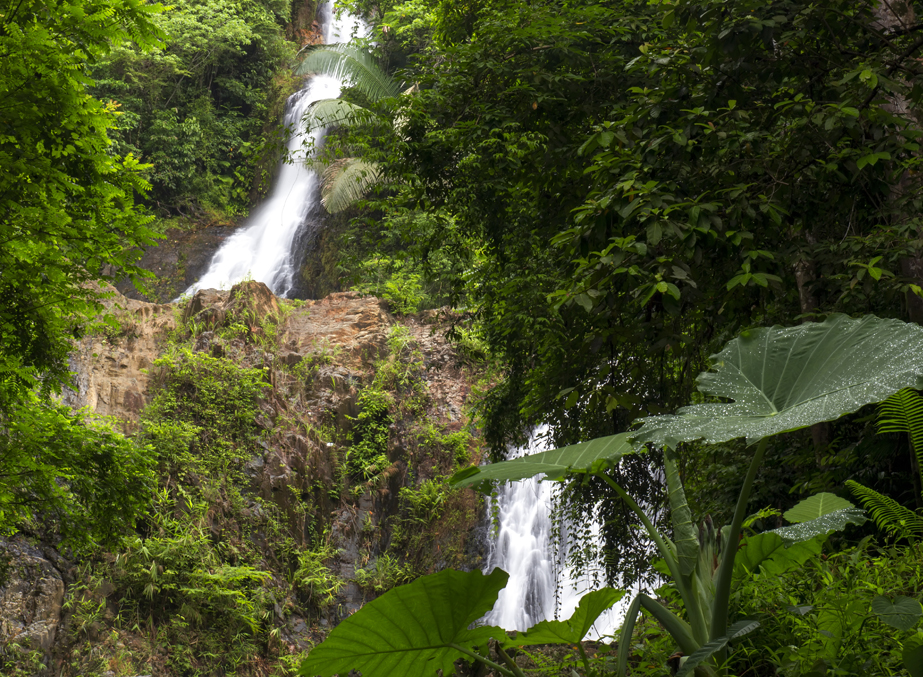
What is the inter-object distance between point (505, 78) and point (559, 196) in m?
1.04

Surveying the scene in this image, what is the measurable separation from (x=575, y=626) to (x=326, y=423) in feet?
34.0

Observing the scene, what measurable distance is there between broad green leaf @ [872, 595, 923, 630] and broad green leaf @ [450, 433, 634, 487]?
1.72 ft

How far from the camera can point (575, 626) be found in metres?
1.36

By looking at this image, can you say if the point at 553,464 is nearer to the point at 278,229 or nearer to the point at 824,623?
the point at 824,623

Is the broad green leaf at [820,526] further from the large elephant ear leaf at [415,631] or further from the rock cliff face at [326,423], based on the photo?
the rock cliff face at [326,423]

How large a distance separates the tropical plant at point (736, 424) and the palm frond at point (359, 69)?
15.0 meters

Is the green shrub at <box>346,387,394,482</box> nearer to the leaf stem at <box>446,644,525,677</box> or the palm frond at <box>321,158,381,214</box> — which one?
the palm frond at <box>321,158,381,214</box>

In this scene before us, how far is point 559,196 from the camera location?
5.54m

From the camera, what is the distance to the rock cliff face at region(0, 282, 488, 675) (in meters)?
9.65

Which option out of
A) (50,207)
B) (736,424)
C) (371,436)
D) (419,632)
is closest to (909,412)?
(736,424)

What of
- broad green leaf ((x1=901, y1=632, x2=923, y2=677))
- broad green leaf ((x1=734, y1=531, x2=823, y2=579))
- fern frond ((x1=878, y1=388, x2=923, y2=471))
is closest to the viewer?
broad green leaf ((x1=901, y1=632, x2=923, y2=677))

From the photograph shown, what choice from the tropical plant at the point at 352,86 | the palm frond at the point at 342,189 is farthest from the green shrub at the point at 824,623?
the palm frond at the point at 342,189

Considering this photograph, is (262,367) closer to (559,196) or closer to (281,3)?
(559,196)

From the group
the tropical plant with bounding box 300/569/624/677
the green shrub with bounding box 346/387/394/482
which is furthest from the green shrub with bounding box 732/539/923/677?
the green shrub with bounding box 346/387/394/482
